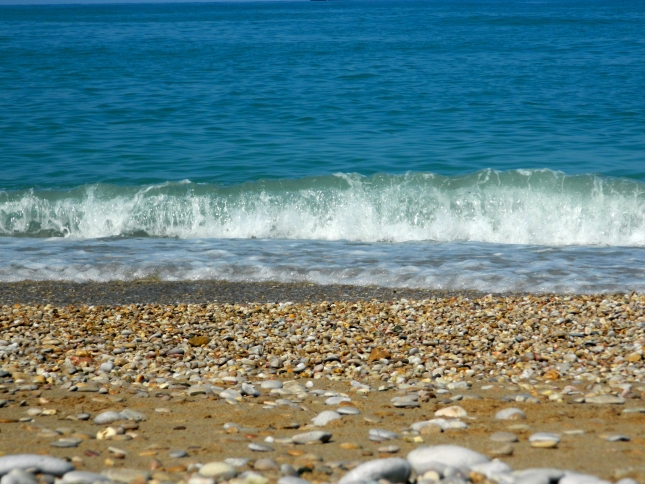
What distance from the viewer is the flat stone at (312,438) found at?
3479 mm

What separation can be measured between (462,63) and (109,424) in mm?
23923

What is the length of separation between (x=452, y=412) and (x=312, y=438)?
2.86 feet

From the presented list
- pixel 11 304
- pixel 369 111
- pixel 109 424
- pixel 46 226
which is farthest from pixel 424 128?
pixel 109 424

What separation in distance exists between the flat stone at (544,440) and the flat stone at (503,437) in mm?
83

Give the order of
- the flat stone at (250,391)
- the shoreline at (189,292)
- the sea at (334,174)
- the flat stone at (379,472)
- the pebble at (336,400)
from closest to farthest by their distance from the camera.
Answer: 1. the flat stone at (379,472)
2. the pebble at (336,400)
3. the flat stone at (250,391)
4. the shoreline at (189,292)
5. the sea at (334,174)

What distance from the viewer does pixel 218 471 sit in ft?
9.70

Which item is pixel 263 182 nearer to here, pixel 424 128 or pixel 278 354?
pixel 424 128

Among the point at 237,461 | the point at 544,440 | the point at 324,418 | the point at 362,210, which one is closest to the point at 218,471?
the point at 237,461

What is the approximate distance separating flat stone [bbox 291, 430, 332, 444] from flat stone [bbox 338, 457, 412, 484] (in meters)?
0.61

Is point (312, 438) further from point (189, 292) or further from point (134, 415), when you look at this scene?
point (189, 292)

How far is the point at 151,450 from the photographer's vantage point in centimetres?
333

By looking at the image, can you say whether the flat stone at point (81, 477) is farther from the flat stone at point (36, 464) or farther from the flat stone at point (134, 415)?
the flat stone at point (134, 415)

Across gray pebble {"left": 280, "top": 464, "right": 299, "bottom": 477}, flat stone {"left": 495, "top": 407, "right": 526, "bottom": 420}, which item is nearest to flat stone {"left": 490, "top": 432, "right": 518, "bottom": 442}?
flat stone {"left": 495, "top": 407, "right": 526, "bottom": 420}

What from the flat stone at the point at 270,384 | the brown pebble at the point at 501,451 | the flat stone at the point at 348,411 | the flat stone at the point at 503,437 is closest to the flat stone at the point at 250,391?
the flat stone at the point at 270,384
